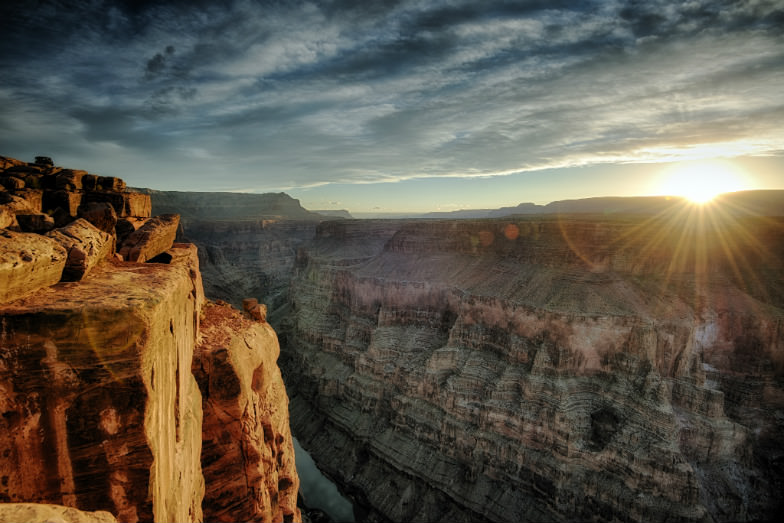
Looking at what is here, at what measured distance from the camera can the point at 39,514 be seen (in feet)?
12.2

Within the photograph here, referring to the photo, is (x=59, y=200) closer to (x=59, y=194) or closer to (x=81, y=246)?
(x=59, y=194)

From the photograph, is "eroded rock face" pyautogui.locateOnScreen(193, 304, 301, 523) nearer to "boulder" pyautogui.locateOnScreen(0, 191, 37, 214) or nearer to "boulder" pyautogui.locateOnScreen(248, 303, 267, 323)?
"boulder" pyautogui.locateOnScreen(248, 303, 267, 323)

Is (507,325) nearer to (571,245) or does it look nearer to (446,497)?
(571,245)

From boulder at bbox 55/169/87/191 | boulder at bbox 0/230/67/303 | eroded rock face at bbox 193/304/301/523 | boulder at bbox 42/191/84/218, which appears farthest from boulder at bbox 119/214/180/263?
boulder at bbox 0/230/67/303

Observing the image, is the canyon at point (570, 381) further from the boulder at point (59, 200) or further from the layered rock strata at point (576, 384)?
the boulder at point (59, 200)

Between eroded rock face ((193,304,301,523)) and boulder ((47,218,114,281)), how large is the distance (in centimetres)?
294

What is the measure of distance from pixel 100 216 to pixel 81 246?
2789mm

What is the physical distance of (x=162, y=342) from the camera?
5391mm

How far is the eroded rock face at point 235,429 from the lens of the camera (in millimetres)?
8688

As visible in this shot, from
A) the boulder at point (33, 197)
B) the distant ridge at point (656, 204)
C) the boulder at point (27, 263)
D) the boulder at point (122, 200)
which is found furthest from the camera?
the distant ridge at point (656, 204)

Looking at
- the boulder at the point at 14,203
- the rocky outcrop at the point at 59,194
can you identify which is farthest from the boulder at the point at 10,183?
the boulder at the point at 14,203

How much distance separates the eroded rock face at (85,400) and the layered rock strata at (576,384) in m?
24.2

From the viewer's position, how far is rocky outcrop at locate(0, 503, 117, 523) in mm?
3621

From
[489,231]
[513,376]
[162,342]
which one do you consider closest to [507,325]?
[513,376]
